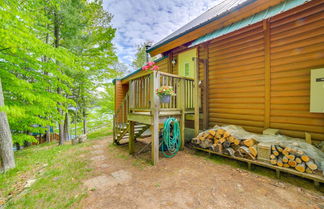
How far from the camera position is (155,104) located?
329 cm

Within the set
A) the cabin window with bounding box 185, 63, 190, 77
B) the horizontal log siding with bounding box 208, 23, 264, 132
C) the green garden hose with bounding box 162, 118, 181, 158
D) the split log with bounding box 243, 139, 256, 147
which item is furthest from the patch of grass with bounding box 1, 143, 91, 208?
the cabin window with bounding box 185, 63, 190, 77

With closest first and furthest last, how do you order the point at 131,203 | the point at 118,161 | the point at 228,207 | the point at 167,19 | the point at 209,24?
the point at 228,207 < the point at 131,203 < the point at 209,24 < the point at 118,161 < the point at 167,19

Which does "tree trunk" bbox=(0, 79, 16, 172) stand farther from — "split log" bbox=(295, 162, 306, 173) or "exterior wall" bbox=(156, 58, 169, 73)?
"split log" bbox=(295, 162, 306, 173)

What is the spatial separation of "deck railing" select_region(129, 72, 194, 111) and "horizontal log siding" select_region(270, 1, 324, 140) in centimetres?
228

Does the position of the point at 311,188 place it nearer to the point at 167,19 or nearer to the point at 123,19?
the point at 167,19

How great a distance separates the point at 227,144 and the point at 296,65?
2.41 m

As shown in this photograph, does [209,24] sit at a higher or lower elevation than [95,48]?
lower

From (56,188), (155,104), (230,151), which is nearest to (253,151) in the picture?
(230,151)

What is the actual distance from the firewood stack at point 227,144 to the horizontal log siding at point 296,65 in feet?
3.45

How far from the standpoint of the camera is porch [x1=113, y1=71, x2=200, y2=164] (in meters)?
3.31

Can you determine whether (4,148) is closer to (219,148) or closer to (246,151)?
(219,148)

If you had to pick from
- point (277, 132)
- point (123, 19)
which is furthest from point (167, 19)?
point (277, 132)

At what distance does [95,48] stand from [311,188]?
9.53 meters

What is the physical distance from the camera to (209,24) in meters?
3.28
